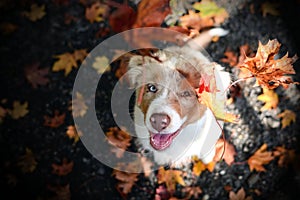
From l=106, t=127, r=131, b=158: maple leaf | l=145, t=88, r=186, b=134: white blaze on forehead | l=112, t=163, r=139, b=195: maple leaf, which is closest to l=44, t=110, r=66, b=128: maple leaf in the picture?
l=106, t=127, r=131, b=158: maple leaf

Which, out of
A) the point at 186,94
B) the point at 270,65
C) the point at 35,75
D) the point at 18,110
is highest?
the point at 270,65

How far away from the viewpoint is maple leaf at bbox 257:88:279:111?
3600mm

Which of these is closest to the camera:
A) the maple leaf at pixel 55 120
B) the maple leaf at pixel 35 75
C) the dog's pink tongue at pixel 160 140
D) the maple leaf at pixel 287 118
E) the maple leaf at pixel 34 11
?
the dog's pink tongue at pixel 160 140

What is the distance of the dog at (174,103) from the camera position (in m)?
2.74

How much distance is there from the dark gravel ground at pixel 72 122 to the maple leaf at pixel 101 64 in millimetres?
99

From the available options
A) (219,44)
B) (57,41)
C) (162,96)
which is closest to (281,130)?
(219,44)

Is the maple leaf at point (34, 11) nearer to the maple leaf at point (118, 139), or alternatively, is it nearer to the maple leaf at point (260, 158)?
the maple leaf at point (118, 139)

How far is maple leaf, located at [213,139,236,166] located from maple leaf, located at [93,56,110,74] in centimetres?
154

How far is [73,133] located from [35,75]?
85cm

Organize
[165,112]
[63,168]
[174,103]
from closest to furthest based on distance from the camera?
[165,112], [174,103], [63,168]

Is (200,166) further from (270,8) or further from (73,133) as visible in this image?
(270,8)

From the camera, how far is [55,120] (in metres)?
3.69

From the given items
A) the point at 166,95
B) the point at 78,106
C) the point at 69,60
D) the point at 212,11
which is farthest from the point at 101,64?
the point at 212,11

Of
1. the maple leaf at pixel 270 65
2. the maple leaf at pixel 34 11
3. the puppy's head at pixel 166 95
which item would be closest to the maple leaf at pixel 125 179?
the puppy's head at pixel 166 95
